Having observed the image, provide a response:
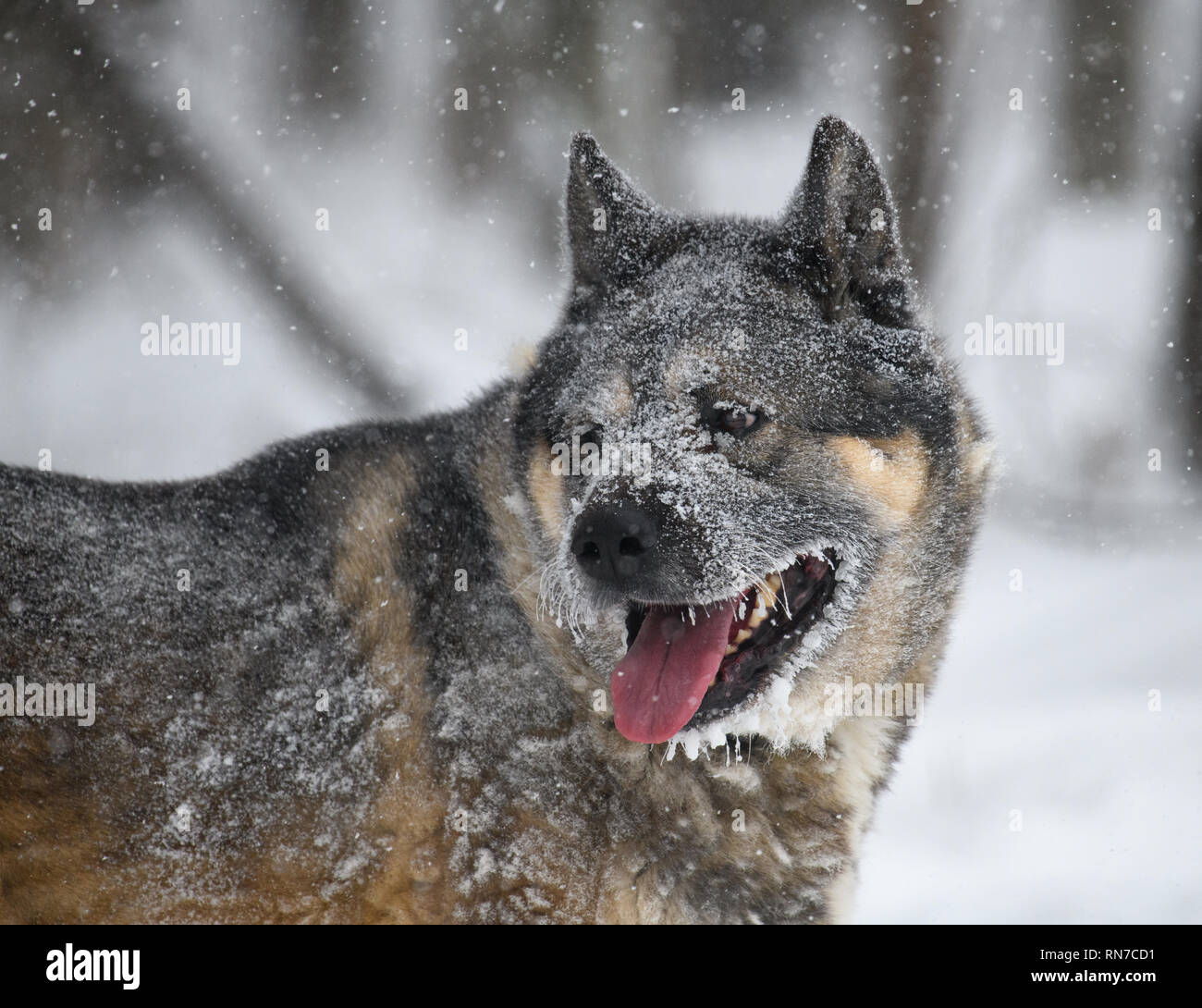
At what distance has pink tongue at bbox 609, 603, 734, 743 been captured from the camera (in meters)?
2.29

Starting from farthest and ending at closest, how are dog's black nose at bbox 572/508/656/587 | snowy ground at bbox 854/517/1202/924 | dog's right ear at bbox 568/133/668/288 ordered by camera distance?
snowy ground at bbox 854/517/1202/924 < dog's right ear at bbox 568/133/668/288 < dog's black nose at bbox 572/508/656/587

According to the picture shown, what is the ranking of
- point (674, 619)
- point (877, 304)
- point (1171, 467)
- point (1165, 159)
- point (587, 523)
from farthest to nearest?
point (1171, 467), point (1165, 159), point (877, 304), point (674, 619), point (587, 523)

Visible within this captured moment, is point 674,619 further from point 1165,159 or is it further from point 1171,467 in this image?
point 1171,467

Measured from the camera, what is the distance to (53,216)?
6.35m

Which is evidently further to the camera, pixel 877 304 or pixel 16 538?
pixel 877 304

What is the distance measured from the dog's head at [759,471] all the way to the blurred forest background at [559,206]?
9.98 ft

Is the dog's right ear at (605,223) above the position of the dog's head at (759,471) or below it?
above

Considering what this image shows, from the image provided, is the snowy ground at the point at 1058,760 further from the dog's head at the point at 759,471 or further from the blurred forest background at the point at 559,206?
the dog's head at the point at 759,471

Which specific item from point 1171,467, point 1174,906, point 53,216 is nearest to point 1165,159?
point 1171,467

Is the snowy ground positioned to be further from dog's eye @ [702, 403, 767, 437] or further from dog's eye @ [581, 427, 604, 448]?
dog's eye @ [581, 427, 604, 448]

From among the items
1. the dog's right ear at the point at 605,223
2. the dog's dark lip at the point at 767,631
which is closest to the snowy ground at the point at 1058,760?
the dog's dark lip at the point at 767,631

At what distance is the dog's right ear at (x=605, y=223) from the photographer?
2836 mm

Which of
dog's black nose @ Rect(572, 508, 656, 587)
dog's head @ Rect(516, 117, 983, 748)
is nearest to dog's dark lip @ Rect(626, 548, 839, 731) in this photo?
dog's head @ Rect(516, 117, 983, 748)

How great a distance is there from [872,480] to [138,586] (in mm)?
1922
